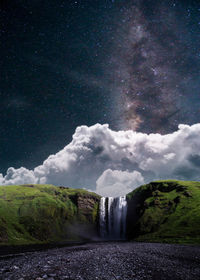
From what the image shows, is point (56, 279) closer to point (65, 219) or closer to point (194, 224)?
point (194, 224)

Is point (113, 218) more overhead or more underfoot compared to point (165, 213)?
more underfoot

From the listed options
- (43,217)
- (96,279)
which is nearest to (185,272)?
(96,279)

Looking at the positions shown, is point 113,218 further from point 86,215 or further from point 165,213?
point 165,213

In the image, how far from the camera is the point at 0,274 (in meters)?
17.2

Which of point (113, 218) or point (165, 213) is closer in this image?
point (165, 213)

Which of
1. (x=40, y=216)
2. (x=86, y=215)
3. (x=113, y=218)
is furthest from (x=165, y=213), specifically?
(x=40, y=216)

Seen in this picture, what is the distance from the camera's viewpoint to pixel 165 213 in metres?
98.2

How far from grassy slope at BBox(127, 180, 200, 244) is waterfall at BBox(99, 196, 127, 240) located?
507cm

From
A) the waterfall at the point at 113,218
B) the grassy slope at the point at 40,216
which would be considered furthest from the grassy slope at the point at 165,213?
the grassy slope at the point at 40,216

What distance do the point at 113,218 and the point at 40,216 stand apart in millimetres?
49731

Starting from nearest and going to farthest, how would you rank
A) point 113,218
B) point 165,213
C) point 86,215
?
point 165,213
point 113,218
point 86,215

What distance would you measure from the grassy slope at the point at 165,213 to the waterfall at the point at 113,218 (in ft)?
16.6

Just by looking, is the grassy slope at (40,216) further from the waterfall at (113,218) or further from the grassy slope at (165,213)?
the grassy slope at (165,213)

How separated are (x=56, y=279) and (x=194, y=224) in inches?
3078
